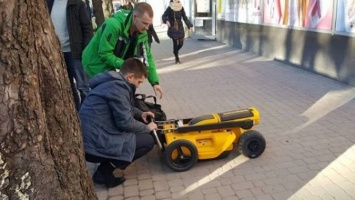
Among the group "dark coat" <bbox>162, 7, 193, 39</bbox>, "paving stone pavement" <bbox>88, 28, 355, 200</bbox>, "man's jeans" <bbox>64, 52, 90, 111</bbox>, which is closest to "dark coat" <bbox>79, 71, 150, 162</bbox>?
"paving stone pavement" <bbox>88, 28, 355, 200</bbox>

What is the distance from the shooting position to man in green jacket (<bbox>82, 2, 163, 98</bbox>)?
11.9 feet

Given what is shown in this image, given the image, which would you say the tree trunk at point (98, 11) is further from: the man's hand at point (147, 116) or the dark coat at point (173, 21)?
the man's hand at point (147, 116)

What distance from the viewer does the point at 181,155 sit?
358 centimetres

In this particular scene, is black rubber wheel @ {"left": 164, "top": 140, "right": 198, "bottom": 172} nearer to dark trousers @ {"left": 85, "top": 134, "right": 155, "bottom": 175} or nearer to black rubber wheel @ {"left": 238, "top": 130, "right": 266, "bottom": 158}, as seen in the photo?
dark trousers @ {"left": 85, "top": 134, "right": 155, "bottom": 175}

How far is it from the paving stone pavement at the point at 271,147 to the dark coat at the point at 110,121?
42 cm

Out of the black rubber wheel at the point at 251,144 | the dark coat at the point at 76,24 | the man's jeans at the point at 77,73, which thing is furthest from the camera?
the man's jeans at the point at 77,73

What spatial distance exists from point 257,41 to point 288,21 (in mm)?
2048

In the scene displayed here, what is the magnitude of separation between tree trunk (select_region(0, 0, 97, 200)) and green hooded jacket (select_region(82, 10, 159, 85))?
6.79ft

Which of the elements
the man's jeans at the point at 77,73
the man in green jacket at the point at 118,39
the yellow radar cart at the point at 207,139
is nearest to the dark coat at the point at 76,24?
the man's jeans at the point at 77,73

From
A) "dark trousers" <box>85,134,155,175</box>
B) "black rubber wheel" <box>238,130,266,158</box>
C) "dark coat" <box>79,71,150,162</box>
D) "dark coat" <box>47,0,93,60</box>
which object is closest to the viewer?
"dark coat" <box>79,71,150,162</box>

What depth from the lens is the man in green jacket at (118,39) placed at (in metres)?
3.64

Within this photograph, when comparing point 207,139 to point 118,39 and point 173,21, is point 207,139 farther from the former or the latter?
point 173,21

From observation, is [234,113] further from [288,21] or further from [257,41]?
[257,41]

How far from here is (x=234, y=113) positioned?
12.5ft
